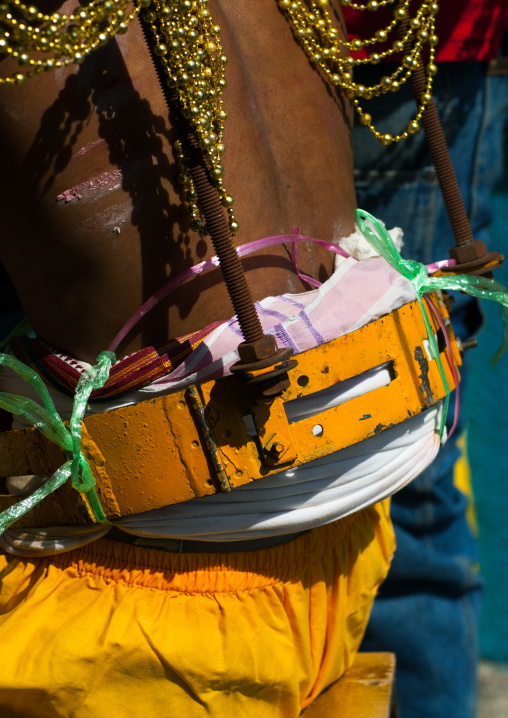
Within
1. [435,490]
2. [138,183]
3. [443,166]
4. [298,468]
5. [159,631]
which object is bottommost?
[435,490]

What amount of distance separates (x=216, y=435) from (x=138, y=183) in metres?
0.27

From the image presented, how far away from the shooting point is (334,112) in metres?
0.99

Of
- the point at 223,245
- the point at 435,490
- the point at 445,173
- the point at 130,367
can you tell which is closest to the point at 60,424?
the point at 130,367

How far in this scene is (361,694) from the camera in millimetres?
1143

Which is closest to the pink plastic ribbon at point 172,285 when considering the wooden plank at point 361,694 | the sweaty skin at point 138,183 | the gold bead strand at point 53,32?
the sweaty skin at point 138,183

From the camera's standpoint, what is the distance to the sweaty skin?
0.75 meters

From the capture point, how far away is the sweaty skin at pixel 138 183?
75 cm

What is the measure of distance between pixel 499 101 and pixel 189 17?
1.00 metres

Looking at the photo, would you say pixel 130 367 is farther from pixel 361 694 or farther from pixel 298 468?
pixel 361 694

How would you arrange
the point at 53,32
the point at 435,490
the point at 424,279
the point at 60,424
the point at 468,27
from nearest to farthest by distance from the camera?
the point at 53,32
the point at 60,424
the point at 424,279
the point at 468,27
the point at 435,490

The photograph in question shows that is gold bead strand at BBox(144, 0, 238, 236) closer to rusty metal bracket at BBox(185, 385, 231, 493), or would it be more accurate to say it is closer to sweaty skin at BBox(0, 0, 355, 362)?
sweaty skin at BBox(0, 0, 355, 362)

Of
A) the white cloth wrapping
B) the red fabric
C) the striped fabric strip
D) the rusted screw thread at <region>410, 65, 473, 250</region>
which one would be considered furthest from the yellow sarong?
the red fabric

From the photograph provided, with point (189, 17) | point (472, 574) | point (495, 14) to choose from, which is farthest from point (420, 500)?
point (189, 17)

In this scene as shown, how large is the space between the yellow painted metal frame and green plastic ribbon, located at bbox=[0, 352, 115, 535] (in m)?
0.01
